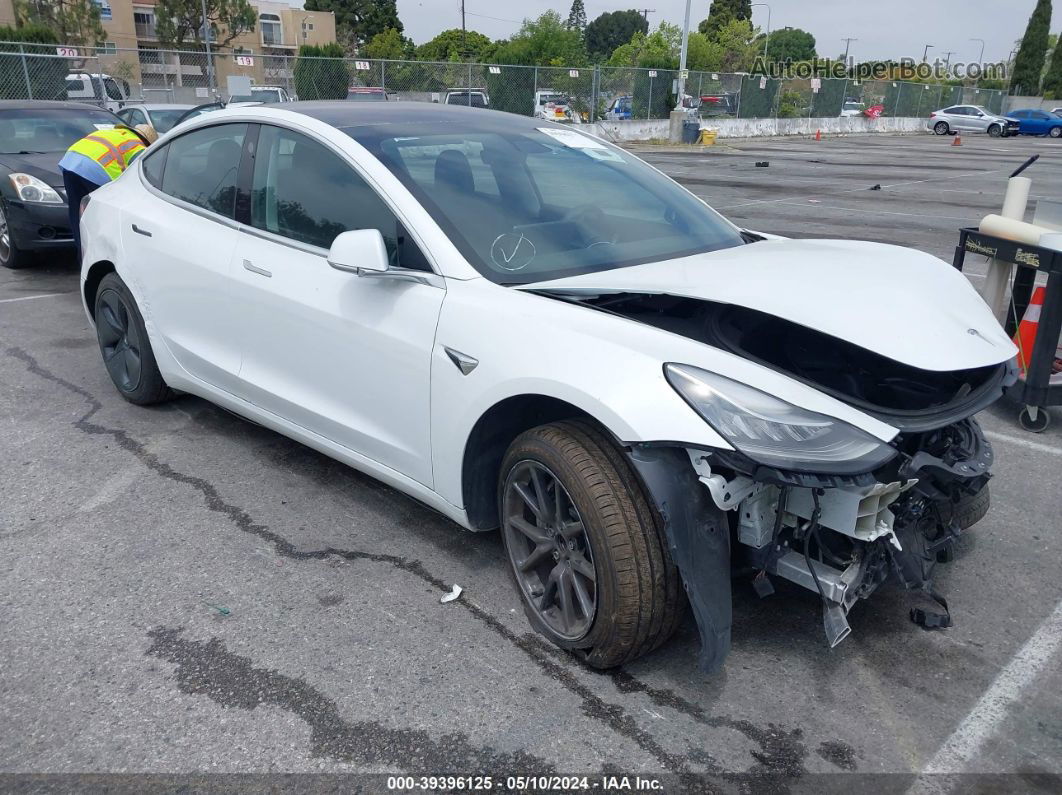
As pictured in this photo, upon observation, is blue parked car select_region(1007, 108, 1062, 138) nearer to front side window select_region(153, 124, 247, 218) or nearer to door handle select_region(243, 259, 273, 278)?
front side window select_region(153, 124, 247, 218)

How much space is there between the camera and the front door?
10.6 ft

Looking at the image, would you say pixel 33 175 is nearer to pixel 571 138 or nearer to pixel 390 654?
pixel 571 138

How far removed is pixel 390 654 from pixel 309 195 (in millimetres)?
1899

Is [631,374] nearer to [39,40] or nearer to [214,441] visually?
[214,441]

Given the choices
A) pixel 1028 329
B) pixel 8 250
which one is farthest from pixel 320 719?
pixel 8 250

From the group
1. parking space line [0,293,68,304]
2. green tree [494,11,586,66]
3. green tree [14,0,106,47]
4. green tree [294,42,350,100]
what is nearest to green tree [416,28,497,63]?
green tree [494,11,586,66]

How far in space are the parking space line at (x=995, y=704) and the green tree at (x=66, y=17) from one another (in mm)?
56515

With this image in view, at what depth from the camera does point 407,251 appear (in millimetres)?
3285

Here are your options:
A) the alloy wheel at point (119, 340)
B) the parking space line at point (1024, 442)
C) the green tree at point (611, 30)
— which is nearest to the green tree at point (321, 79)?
the alloy wheel at point (119, 340)

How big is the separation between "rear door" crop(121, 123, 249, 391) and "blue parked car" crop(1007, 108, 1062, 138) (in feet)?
165

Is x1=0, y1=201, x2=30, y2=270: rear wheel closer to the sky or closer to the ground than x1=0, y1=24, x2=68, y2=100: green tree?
closer to the ground

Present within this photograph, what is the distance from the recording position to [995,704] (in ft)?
8.93

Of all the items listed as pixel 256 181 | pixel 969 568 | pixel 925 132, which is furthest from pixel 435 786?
pixel 925 132

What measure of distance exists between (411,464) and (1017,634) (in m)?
2.19
